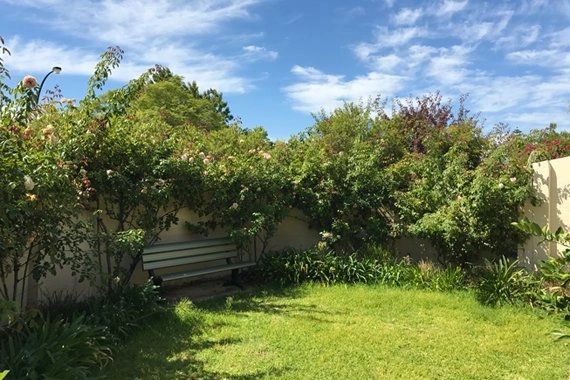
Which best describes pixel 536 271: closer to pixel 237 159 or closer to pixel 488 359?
pixel 488 359

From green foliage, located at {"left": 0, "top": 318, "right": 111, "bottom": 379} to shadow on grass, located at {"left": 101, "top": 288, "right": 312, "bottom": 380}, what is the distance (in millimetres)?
220

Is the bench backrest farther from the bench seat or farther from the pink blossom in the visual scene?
the pink blossom

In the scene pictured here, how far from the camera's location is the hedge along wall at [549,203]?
6840mm

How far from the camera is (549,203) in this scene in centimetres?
700

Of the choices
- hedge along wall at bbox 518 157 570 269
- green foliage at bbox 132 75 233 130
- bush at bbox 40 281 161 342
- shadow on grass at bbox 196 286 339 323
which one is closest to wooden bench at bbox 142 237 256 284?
shadow on grass at bbox 196 286 339 323

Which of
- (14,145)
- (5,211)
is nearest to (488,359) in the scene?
(5,211)

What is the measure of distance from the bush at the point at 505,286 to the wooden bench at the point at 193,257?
368 centimetres

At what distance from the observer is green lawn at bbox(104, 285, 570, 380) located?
169 inches

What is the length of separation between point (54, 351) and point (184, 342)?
143 cm

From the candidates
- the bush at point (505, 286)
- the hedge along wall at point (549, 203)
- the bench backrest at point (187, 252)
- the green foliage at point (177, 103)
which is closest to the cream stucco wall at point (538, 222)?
the hedge along wall at point (549, 203)

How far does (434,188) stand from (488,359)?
3876 mm

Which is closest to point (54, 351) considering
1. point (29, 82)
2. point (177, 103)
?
point (29, 82)

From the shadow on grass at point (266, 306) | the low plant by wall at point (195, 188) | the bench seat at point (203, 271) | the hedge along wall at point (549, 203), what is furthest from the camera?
the bench seat at point (203, 271)

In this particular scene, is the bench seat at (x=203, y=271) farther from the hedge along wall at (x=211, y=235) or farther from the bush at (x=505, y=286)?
the bush at (x=505, y=286)
